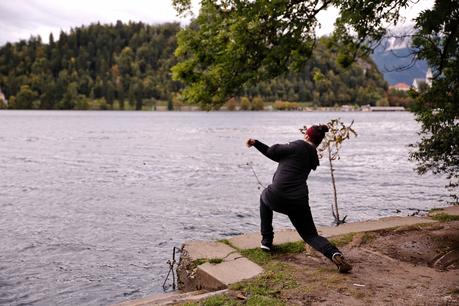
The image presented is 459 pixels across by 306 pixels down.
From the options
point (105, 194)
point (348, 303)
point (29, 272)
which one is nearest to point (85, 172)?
point (105, 194)

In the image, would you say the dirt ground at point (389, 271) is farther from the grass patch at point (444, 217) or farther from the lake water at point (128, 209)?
the lake water at point (128, 209)

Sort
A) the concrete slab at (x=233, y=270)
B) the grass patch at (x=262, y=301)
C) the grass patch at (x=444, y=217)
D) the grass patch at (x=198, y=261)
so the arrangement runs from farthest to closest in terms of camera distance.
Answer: the grass patch at (x=444, y=217) → the grass patch at (x=198, y=261) → the concrete slab at (x=233, y=270) → the grass patch at (x=262, y=301)

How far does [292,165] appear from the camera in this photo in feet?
26.3

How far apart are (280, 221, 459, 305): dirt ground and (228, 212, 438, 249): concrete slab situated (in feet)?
1.38

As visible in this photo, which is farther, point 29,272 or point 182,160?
point 182,160

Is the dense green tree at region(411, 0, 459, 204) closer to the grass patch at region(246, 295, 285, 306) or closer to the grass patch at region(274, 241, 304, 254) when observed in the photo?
the grass patch at region(274, 241, 304, 254)

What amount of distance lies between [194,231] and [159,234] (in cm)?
121

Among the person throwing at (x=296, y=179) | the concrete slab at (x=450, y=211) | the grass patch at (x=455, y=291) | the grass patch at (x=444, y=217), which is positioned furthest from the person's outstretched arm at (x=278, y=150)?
the concrete slab at (x=450, y=211)

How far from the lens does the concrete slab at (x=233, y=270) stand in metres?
7.51

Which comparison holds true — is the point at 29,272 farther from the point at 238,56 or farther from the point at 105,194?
the point at 105,194

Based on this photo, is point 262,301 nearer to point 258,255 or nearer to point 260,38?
point 258,255

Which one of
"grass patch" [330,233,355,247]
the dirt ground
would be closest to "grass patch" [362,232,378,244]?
the dirt ground

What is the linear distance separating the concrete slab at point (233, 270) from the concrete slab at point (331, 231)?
942 mm

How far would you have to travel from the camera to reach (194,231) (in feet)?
55.1
